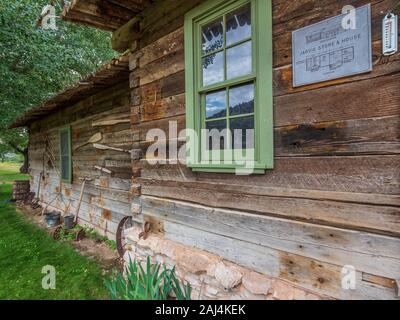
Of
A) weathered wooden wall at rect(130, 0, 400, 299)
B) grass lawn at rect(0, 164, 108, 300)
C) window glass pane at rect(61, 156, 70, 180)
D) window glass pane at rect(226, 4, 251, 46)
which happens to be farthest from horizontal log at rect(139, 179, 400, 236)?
window glass pane at rect(61, 156, 70, 180)

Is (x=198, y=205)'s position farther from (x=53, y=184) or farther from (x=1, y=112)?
(x=1, y=112)

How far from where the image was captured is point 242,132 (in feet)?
7.39

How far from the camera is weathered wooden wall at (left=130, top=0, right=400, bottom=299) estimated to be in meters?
1.55

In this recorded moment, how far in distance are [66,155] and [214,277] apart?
20.2 feet

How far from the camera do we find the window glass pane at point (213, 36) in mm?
2426

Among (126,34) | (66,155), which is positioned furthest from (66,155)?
(126,34)

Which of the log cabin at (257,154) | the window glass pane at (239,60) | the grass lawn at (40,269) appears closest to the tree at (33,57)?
the grass lawn at (40,269)

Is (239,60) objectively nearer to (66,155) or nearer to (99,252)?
(99,252)

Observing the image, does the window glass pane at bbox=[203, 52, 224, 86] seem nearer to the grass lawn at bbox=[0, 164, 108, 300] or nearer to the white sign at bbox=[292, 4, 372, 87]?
the white sign at bbox=[292, 4, 372, 87]

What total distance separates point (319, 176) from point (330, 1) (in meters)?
1.18

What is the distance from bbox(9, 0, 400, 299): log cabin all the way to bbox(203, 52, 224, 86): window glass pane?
0.01 m

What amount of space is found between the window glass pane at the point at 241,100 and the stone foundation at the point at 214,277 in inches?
54.5

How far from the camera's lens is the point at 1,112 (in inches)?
336

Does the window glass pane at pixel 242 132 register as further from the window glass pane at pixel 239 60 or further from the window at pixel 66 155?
the window at pixel 66 155
